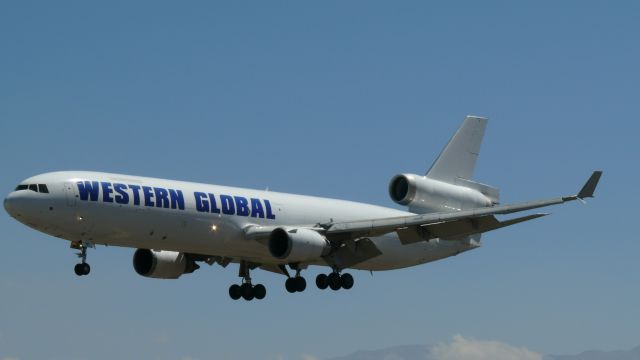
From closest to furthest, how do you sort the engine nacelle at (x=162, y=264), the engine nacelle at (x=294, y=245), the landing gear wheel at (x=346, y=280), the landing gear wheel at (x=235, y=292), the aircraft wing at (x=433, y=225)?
the aircraft wing at (x=433, y=225) < the engine nacelle at (x=294, y=245) < the landing gear wheel at (x=346, y=280) < the engine nacelle at (x=162, y=264) < the landing gear wheel at (x=235, y=292)

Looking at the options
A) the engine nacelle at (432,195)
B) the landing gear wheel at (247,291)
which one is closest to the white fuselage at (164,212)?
the landing gear wheel at (247,291)

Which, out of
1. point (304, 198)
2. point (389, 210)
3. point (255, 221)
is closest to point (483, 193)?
point (389, 210)

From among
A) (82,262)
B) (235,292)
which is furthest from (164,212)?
(235,292)

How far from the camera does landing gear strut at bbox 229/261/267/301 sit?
190 feet

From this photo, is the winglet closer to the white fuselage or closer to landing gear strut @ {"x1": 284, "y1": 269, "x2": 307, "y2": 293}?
the white fuselage

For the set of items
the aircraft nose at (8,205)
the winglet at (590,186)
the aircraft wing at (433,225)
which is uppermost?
the winglet at (590,186)

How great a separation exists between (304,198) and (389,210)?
234 inches

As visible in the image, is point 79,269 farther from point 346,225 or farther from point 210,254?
point 346,225

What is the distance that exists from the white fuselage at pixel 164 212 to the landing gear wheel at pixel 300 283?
165 cm

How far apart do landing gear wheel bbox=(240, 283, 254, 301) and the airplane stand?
0.06 meters

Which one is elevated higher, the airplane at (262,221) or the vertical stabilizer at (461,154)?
the vertical stabilizer at (461,154)

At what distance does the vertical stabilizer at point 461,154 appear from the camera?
202 feet

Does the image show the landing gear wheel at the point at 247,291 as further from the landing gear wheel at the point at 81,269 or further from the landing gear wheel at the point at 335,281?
the landing gear wheel at the point at 81,269

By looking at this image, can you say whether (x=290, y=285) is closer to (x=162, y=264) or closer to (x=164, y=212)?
(x=162, y=264)
